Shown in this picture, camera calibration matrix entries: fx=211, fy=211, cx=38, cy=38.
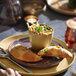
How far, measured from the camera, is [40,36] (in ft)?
3.43

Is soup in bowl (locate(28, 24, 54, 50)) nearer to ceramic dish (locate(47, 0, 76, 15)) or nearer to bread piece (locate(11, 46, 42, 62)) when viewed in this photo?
bread piece (locate(11, 46, 42, 62))

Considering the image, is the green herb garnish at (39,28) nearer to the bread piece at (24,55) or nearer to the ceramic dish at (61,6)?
the bread piece at (24,55)

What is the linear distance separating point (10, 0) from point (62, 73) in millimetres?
615

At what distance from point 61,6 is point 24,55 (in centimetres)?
85

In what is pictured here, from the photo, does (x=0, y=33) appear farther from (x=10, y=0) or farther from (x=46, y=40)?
(x=46, y=40)

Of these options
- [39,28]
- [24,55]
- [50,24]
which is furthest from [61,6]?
[24,55]

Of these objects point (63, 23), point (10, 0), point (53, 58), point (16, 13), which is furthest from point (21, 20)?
point (53, 58)

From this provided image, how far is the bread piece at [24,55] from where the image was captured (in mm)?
973

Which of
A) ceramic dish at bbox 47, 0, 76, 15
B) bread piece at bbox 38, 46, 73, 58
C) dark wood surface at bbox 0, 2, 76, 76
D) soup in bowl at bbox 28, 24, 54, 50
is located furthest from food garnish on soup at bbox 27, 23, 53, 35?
ceramic dish at bbox 47, 0, 76, 15

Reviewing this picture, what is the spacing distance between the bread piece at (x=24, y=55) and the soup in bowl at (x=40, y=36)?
69 millimetres

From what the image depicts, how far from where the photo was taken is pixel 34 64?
959 mm

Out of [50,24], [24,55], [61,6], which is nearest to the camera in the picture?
[24,55]

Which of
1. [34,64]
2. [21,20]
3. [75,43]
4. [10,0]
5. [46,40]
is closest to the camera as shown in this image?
[34,64]

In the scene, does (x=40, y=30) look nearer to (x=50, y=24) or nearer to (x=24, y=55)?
(x=24, y=55)
